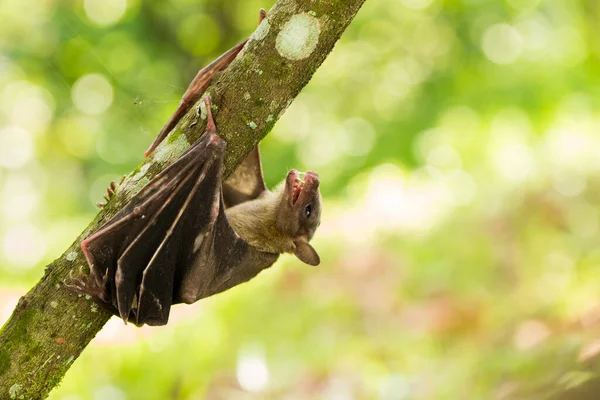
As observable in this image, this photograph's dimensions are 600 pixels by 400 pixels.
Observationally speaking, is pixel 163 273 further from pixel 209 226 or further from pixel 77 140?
pixel 77 140

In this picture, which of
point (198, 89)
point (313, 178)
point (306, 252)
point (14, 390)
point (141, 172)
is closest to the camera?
point (14, 390)

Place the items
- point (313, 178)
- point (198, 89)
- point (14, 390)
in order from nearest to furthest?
point (14, 390)
point (198, 89)
point (313, 178)

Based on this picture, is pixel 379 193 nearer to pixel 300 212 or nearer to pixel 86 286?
pixel 300 212

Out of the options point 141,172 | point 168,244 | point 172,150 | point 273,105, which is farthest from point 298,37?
point 168,244

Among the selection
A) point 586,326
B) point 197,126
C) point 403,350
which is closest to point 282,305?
point 403,350

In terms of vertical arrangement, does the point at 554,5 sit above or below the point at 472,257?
above

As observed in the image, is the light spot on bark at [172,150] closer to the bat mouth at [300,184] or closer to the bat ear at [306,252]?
the bat mouth at [300,184]

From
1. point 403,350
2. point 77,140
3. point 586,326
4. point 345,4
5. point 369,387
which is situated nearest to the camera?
point 345,4
